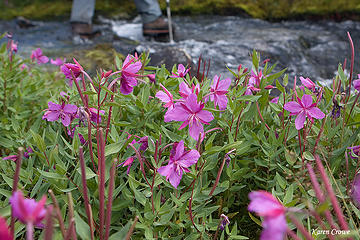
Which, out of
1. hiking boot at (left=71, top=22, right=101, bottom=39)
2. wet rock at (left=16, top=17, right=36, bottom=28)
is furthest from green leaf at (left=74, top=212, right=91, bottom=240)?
wet rock at (left=16, top=17, right=36, bottom=28)

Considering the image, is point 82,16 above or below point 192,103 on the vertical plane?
below

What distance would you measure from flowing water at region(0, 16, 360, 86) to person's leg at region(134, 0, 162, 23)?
0.41 meters

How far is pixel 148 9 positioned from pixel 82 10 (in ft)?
4.03

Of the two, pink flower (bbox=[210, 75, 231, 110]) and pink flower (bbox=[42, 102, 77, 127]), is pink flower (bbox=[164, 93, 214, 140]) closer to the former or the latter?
pink flower (bbox=[210, 75, 231, 110])

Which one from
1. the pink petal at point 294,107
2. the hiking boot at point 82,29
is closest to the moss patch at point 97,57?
the hiking boot at point 82,29

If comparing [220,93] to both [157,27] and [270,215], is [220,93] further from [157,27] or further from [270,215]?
[157,27]

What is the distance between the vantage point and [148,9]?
578cm

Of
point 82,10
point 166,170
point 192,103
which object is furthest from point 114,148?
point 82,10

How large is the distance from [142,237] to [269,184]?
25.7 inches

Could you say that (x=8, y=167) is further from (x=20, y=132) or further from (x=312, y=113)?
(x=312, y=113)

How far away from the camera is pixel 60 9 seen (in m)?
8.22

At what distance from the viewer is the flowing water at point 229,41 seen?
4316 millimetres

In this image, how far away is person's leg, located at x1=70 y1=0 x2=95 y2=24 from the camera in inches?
238

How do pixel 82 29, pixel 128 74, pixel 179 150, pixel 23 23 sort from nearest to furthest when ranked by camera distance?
1. pixel 179 150
2. pixel 128 74
3. pixel 82 29
4. pixel 23 23
